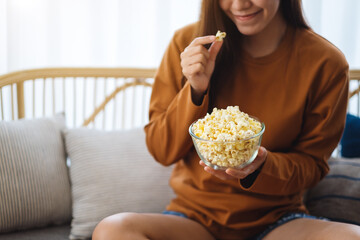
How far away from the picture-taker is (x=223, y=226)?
138cm

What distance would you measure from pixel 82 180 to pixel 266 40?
803mm

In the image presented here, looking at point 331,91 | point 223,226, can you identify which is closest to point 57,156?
point 223,226

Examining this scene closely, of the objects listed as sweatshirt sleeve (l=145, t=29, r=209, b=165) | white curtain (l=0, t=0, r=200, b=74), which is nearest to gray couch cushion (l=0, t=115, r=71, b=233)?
sweatshirt sleeve (l=145, t=29, r=209, b=165)

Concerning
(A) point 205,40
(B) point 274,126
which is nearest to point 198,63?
(A) point 205,40

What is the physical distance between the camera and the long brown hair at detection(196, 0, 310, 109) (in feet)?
4.42

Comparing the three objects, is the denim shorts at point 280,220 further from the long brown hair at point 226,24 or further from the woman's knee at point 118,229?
the long brown hair at point 226,24

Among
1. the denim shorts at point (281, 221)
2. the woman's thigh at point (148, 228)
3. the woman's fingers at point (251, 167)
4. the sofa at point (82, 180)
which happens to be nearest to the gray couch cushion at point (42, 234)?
the sofa at point (82, 180)

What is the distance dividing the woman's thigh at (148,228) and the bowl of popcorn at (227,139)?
0.31 meters

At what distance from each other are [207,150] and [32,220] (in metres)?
0.86

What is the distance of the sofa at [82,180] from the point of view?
61.5 inches

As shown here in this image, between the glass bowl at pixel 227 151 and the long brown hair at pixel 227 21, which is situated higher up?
the long brown hair at pixel 227 21

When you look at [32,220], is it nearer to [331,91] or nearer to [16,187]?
[16,187]

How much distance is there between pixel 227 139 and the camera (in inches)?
37.7

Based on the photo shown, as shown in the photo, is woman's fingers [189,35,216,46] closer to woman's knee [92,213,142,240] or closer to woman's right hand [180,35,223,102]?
woman's right hand [180,35,223,102]
